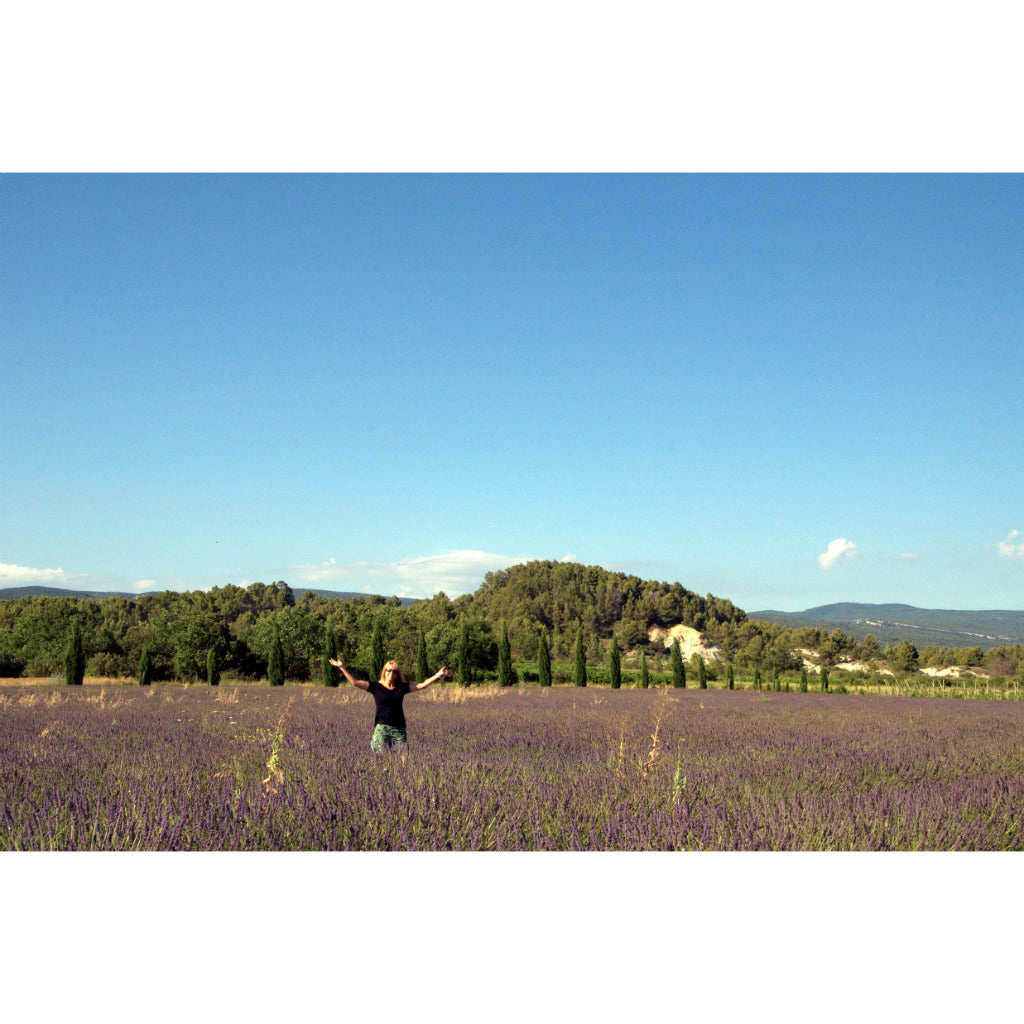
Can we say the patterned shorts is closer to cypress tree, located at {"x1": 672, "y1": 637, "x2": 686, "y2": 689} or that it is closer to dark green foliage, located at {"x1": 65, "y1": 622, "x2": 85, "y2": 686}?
dark green foliage, located at {"x1": 65, "y1": 622, "x2": 85, "y2": 686}

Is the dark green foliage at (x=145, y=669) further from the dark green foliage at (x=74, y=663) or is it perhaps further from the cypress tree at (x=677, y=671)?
the cypress tree at (x=677, y=671)

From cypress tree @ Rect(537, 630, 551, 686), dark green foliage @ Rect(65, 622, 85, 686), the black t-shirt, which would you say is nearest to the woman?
the black t-shirt

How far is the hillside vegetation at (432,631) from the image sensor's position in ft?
126

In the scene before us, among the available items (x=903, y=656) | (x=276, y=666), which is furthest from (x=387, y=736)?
(x=903, y=656)

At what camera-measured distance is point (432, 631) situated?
45.0 metres

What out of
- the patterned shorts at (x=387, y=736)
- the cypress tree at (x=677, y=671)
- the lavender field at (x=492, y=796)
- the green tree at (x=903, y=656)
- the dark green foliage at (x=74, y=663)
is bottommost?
the green tree at (x=903, y=656)

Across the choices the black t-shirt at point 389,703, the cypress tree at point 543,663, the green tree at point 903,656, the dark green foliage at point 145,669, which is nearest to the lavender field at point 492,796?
the black t-shirt at point 389,703

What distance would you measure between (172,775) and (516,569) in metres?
76.0

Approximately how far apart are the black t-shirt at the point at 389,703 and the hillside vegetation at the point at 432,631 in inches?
931

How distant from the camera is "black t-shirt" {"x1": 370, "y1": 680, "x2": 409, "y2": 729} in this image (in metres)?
5.49

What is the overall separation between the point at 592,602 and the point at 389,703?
67817mm

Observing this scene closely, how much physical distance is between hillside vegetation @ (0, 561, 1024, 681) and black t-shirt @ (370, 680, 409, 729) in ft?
77.6

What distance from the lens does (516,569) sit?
80.4 m
